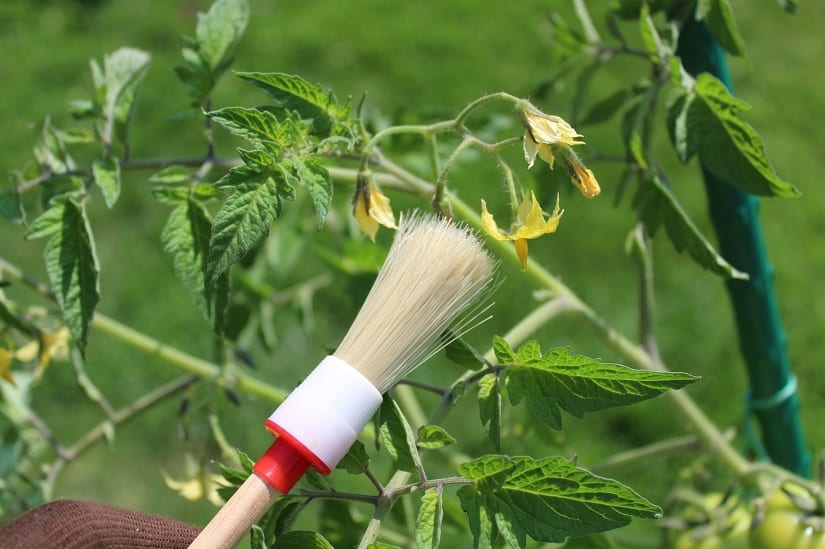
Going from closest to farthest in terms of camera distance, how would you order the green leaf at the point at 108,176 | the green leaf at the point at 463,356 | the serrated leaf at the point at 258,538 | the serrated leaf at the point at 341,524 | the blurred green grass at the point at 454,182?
the serrated leaf at the point at 258,538 < the green leaf at the point at 463,356 < the green leaf at the point at 108,176 < the serrated leaf at the point at 341,524 < the blurred green grass at the point at 454,182

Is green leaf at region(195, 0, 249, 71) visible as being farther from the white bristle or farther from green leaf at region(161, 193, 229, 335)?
the white bristle

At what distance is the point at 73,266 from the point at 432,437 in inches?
15.0

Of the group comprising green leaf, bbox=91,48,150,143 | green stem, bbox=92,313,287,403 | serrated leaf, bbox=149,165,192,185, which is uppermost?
green leaf, bbox=91,48,150,143

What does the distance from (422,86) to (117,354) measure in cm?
129

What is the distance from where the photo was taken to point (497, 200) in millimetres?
2496

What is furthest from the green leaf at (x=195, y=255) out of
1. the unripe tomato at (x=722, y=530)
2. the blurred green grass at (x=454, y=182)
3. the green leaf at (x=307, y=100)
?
the blurred green grass at (x=454, y=182)

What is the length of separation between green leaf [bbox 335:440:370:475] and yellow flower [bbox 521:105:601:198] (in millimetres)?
256

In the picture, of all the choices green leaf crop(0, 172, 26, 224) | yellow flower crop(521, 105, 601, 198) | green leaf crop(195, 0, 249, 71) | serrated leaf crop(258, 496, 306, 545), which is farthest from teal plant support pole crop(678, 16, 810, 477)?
green leaf crop(0, 172, 26, 224)

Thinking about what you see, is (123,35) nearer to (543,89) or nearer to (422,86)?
(422,86)

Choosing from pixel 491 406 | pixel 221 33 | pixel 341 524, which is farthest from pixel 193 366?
pixel 491 406

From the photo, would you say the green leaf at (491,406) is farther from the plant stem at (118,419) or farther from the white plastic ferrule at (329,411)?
the plant stem at (118,419)

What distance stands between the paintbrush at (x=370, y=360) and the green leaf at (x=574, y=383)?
75mm

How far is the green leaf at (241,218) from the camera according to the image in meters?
0.64

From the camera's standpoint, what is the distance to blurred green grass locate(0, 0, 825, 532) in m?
2.20
